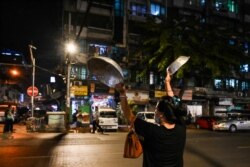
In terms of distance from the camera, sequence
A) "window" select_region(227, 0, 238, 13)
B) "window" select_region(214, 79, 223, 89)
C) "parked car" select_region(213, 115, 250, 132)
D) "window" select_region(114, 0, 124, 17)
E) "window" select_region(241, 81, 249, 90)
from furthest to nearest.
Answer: "window" select_region(227, 0, 238, 13) → "window" select_region(241, 81, 249, 90) → "window" select_region(214, 79, 223, 89) → "window" select_region(114, 0, 124, 17) → "parked car" select_region(213, 115, 250, 132)

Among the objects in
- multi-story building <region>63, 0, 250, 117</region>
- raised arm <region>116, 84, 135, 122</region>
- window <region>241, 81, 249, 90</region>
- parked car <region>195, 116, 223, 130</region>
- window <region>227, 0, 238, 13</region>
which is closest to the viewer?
raised arm <region>116, 84, 135, 122</region>

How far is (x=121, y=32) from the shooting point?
43562 mm

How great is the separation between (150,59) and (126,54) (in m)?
5.50

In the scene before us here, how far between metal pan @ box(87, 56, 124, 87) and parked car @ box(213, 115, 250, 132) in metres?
31.7

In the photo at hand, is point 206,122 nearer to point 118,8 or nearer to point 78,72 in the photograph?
point 78,72

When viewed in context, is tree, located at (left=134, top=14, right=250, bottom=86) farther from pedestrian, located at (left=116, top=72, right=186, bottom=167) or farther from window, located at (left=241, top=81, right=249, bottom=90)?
pedestrian, located at (left=116, top=72, right=186, bottom=167)

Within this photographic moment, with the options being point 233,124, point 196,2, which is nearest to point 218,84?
point 196,2

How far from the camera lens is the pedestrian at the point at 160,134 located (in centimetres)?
439

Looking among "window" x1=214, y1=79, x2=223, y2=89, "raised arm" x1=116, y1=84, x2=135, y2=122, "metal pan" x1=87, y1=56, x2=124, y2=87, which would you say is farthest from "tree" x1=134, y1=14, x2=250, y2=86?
"raised arm" x1=116, y1=84, x2=135, y2=122

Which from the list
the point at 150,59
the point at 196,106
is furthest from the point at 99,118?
the point at 196,106

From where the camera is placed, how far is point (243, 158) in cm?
1470

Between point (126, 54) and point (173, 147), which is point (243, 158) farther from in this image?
point (126, 54)

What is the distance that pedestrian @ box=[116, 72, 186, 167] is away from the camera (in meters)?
4.39

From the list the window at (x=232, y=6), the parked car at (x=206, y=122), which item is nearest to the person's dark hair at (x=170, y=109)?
the parked car at (x=206, y=122)
